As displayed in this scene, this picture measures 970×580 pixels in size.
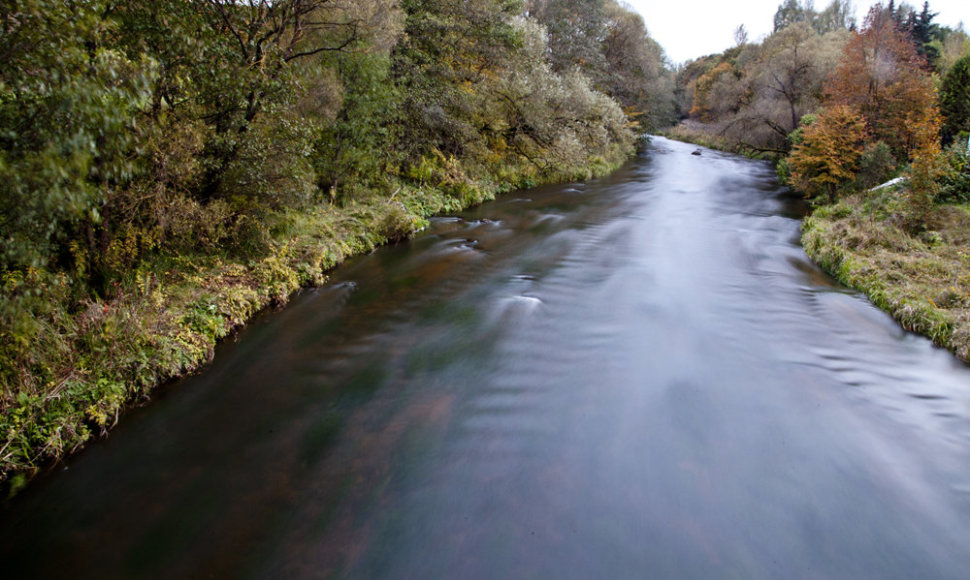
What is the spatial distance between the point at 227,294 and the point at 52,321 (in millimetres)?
2445

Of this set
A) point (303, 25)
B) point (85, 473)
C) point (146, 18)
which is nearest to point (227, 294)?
point (85, 473)

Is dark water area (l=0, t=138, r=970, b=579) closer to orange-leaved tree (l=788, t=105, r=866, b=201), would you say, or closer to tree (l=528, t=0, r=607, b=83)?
orange-leaved tree (l=788, t=105, r=866, b=201)

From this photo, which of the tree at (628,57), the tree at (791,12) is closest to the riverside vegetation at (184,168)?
the tree at (628,57)

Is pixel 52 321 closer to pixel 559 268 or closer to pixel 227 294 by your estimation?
pixel 227 294

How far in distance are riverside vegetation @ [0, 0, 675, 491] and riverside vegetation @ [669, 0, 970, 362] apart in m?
11.7

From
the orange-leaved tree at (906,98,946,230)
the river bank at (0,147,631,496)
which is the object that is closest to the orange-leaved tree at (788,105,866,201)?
the orange-leaved tree at (906,98,946,230)

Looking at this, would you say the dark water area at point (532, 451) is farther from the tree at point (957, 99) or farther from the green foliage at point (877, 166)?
the tree at point (957, 99)

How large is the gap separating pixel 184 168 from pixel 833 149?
2059cm

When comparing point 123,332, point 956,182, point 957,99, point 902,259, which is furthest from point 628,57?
point 123,332

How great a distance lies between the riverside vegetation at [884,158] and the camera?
10.3 meters

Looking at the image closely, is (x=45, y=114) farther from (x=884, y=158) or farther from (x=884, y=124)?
(x=884, y=124)

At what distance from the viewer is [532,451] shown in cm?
Answer: 592

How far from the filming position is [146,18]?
6.86m

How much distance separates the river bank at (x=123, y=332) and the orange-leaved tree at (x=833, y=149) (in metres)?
18.0
